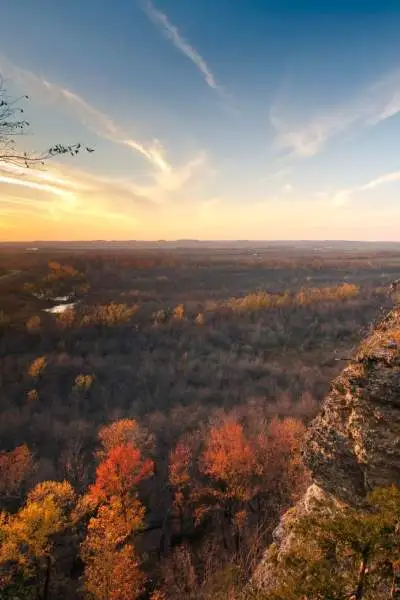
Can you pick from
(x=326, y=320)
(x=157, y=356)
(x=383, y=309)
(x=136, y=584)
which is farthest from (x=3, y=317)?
(x=383, y=309)

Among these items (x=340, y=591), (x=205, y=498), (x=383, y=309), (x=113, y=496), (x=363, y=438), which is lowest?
(x=205, y=498)

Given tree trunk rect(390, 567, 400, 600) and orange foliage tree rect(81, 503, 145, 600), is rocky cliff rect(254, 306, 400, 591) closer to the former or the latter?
tree trunk rect(390, 567, 400, 600)

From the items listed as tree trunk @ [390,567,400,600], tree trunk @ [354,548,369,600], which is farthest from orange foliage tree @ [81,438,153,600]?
tree trunk @ [390,567,400,600]

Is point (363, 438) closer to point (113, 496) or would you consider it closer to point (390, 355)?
point (390, 355)

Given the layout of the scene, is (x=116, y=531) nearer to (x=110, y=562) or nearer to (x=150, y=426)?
(x=110, y=562)

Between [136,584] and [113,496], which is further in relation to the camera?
[113,496]

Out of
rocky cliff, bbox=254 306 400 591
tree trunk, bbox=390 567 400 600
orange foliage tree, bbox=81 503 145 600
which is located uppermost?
rocky cliff, bbox=254 306 400 591

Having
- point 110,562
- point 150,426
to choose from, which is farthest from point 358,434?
point 150,426
